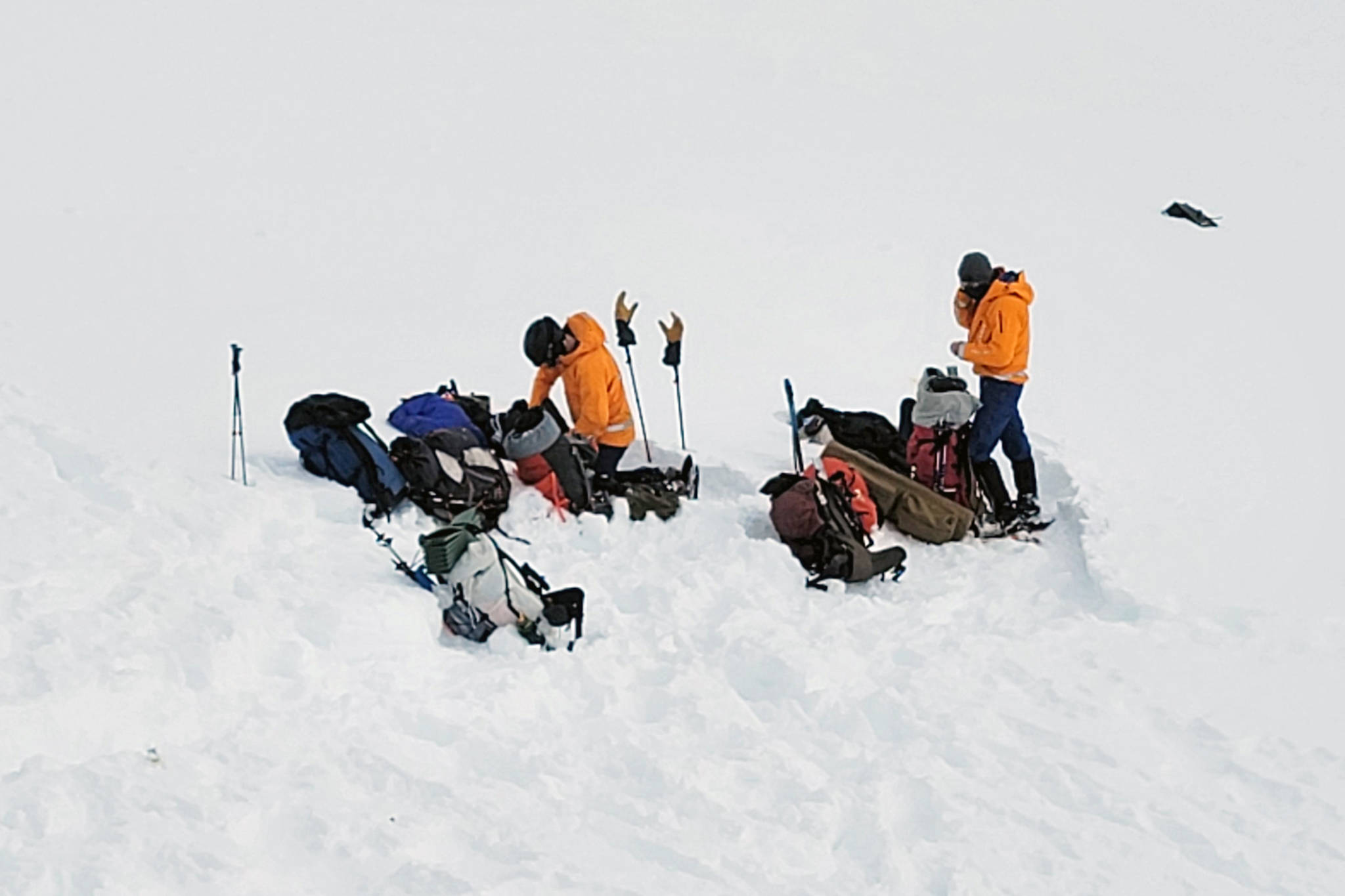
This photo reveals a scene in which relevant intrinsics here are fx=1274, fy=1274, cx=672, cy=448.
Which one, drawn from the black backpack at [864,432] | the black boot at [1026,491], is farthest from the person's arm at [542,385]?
the black boot at [1026,491]

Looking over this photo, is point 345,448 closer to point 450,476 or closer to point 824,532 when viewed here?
point 450,476

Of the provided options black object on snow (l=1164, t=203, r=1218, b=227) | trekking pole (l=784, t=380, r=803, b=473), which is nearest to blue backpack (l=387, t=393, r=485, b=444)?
trekking pole (l=784, t=380, r=803, b=473)

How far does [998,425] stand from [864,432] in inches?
39.6

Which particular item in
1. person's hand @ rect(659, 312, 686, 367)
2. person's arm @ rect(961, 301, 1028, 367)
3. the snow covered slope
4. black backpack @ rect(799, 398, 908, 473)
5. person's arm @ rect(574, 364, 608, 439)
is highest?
person's arm @ rect(961, 301, 1028, 367)

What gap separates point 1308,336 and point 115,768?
520 inches

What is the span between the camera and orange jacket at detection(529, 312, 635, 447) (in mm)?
7680

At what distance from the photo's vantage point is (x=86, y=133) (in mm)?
16203

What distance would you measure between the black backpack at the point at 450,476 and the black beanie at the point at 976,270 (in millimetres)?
3062

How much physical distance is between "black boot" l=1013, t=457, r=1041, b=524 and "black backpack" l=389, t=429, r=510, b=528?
126 inches

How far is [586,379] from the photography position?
25.2 ft

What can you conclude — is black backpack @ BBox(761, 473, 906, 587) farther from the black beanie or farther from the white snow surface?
the black beanie

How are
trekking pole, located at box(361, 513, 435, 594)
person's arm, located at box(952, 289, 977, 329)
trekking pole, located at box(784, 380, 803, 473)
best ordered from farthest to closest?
trekking pole, located at box(784, 380, 803, 473), person's arm, located at box(952, 289, 977, 329), trekking pole, located at box(361, 513, 435, 594)

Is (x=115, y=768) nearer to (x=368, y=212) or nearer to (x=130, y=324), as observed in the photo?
(x=130, y=324)

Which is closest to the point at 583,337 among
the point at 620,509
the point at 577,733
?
the point at 620,509
